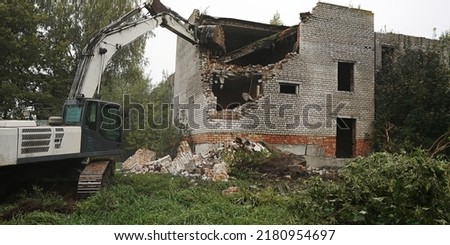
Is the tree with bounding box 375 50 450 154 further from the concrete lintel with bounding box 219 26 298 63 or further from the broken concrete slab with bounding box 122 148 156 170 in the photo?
the broken concrete slab with bounding box 122 148 156 170

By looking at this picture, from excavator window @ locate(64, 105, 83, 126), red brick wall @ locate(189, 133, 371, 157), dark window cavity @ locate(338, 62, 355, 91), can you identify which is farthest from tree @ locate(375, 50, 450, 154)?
excavator window @ locate(64, 105, 83, 126)

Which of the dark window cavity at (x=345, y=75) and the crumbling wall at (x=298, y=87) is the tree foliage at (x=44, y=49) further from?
the dark window cavity at (x=345, y=75)

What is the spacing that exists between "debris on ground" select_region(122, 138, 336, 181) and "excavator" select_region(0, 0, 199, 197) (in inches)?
33.2

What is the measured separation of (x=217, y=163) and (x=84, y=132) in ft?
6.88

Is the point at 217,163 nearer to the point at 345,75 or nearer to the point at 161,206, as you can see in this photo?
the point at 161,206

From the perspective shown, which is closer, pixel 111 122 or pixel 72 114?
pixel 72 114

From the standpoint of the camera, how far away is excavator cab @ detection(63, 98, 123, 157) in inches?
165

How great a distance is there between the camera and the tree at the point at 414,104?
14.2 ft

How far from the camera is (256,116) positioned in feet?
21.8

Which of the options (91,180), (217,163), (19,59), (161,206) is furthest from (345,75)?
(19,59)

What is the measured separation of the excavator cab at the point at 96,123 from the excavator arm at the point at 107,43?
0.15 meters

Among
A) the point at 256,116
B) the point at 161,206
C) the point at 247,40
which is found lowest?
the point at 161,206

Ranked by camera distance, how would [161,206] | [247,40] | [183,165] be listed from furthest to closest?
[247,40] < [183,165] < [161,206]
